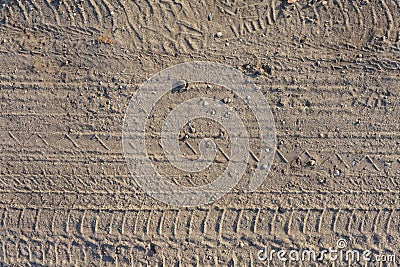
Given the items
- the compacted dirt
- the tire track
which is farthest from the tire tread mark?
the tire track

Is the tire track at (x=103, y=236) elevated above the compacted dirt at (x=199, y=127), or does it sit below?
below

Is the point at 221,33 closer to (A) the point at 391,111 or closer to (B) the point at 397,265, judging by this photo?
(A) the point at 391,111

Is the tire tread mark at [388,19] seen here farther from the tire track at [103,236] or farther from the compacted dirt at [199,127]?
the tire track at [103,236]

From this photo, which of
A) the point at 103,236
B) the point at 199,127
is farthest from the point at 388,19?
the point at 103,236

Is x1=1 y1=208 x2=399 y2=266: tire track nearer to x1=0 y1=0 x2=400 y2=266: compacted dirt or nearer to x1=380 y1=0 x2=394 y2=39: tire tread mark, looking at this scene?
x1=0 y1=0 x2=400 y2=266: compacted dirt

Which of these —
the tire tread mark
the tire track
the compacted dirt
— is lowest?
the tire track

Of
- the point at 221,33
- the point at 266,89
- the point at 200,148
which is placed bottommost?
the point at 200,148

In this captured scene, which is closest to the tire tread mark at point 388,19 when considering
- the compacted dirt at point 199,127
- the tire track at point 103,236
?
the compacted dirt at point 199,127

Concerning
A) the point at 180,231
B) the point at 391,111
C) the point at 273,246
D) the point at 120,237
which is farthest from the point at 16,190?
the point at 391,111
